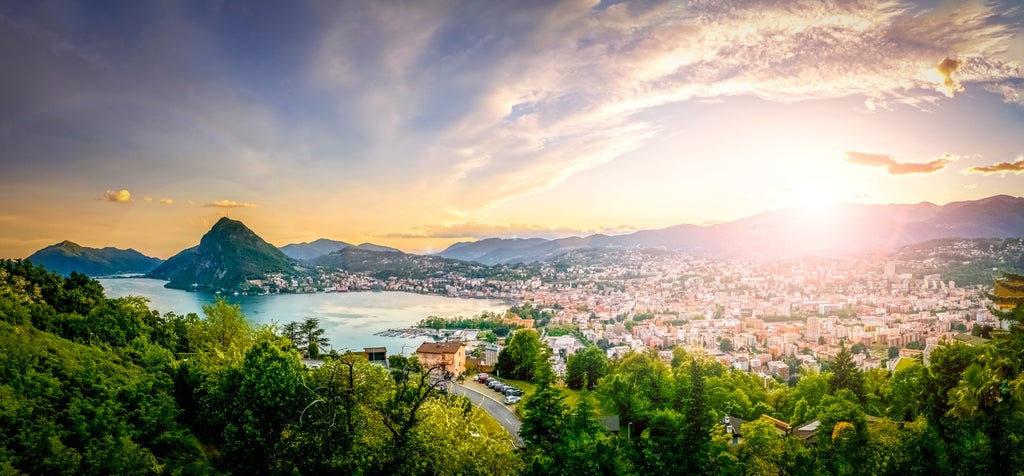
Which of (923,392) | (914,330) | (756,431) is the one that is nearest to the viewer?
(756,431)

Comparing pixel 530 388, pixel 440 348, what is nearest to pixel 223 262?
pixel 440 348

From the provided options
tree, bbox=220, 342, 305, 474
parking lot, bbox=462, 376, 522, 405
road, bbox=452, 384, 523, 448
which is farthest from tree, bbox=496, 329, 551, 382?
tree, bbox=220, 342, 305, 474

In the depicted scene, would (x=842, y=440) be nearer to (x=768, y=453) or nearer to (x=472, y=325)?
(x=768, y=453)

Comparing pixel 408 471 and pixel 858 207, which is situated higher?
pixel 858 207

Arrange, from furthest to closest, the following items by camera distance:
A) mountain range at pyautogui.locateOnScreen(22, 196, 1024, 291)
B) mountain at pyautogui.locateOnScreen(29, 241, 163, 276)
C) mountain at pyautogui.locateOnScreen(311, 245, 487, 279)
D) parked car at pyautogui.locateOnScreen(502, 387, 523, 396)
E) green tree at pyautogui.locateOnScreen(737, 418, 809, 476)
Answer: mountain at pyautogui.locateOnScreen(311, 245, 487, 279)
mountain range at pyautogui.locateOnScreen(22, 196, 1024, 291)
mountain at pyautogui.locateOnScreen(29, 241, 163, 276)
parked car at pyautogui.locateOnScreen(502, 387, 523, 396)
green tree at pyautogui.locateOnScreen(737, 418, 809, 476)

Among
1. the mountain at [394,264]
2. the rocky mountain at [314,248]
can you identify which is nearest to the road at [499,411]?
the mountain at [394,264]

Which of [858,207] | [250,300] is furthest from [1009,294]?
[858,207]

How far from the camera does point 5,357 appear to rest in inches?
373

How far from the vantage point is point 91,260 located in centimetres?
8469

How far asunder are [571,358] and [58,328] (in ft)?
63.7

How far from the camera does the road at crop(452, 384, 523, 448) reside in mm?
16334

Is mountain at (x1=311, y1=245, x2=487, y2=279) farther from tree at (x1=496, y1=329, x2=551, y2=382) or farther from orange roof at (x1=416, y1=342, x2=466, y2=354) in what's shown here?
tree at (x1=496, y1=329, x2=551, y2=382)

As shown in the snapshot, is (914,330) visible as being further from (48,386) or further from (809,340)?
(48,386)

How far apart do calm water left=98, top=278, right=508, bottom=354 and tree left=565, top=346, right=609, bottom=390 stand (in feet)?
67.1
